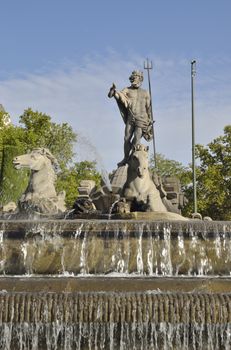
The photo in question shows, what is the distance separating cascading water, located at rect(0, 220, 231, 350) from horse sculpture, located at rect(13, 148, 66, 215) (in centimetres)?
384

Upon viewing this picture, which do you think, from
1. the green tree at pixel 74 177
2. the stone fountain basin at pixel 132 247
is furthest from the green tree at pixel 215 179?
the stone fountain basin at pixel 132 247

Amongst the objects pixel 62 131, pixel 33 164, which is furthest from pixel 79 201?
pixel 62 131

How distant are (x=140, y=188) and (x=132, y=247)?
3240mm

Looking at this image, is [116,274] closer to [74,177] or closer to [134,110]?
[134,110]

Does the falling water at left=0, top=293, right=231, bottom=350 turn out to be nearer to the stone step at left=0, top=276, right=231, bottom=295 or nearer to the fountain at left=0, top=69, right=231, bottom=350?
the fountain at left=0, top=69, right=231, bottom=350

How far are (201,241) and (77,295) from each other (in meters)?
3.60

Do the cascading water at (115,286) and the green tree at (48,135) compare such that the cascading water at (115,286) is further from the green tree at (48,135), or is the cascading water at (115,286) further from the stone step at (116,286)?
the green tree at (48,135)

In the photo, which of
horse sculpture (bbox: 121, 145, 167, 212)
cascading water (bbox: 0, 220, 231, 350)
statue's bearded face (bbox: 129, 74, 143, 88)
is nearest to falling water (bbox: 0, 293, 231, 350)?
cascading water (bbox: 0, 220, 231, 350)

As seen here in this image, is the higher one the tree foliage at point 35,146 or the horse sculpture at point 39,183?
the tree foliage at point 35,146

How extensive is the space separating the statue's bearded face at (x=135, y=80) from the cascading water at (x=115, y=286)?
7.88 metres

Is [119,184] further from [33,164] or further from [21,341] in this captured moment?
[21,341]

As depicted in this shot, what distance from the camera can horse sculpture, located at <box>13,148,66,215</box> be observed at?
574 inches

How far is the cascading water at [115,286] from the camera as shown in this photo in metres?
7.51

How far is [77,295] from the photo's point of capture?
7.62 metres
